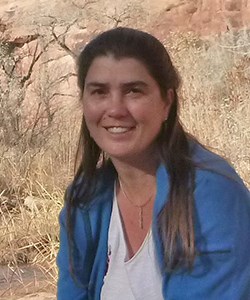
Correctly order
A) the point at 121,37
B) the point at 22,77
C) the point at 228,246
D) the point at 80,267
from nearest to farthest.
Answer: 1. the point at 228,246
2. the point at 121,37
3. the point at 80,267
4. the point at 22,77

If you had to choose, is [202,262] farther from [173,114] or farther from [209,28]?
[209,28]

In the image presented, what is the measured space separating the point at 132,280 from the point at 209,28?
10.3 m

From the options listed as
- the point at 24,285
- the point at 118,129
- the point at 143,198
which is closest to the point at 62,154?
the point at 24,285

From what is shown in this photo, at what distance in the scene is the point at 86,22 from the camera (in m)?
11.9

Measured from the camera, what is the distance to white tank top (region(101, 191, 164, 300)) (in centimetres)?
200

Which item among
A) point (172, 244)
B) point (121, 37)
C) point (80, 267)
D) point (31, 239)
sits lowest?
point (31, 239)

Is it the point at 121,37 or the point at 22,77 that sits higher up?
the point at 121,37

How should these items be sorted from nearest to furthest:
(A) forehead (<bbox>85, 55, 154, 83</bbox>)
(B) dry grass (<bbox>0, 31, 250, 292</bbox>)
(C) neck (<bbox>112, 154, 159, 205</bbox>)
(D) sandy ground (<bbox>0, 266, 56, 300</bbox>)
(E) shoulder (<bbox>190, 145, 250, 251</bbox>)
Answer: (E) shoulder (<bbox>190, 145, 250, 251</bbox>), (A) forehead (<bbox>85, 55, 154, 83</bbox>), (C) neck (<bbox>112, 154, 159, 205</bbox>), (D) sandy ground (<bbox>0, 266, 56, 300</bbox>), (B) dry grass (<bbox>0, 31, 250, 292</bbox>)

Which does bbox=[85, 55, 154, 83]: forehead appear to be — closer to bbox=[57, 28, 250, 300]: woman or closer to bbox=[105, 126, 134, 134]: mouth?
bbox=[57, 28, 250, 300]: woman

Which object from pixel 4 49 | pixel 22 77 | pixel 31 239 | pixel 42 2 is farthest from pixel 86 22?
pixel 31 239

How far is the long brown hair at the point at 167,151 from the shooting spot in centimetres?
190

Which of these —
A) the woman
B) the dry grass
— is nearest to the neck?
the woman

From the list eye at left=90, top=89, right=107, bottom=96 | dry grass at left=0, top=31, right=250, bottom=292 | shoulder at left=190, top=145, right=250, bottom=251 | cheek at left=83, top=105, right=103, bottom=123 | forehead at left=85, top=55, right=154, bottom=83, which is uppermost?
forehead at left=85, top=55, right=154, bottom=83

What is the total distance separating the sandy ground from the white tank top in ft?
6.20
